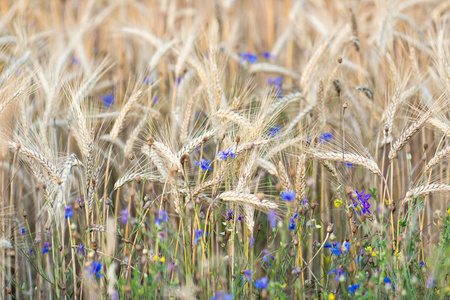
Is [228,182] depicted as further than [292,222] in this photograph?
Yes

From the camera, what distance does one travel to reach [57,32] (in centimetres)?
429

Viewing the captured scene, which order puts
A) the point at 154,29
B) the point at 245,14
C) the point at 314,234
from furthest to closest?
1. the point at 245,14
2. the point at 154,29
3. the point at 314,234

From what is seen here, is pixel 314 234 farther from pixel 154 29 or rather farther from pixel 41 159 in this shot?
pixel 154 29

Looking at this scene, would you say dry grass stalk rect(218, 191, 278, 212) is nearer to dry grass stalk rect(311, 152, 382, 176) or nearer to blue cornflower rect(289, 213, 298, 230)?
blue cornflower rect(289, 213, 298, 230)

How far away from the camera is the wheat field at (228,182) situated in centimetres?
187

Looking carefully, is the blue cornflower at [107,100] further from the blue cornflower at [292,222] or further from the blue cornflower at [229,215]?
the blue cornflower at [292,222]

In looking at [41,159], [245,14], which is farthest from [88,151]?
[245,14]

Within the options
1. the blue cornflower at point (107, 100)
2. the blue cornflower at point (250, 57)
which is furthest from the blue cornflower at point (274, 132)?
the blue cornflower at point (107, 100)

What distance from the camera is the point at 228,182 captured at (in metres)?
2.15

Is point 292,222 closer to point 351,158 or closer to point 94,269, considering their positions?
point 351,158

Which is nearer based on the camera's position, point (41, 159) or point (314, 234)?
point (41, 159)

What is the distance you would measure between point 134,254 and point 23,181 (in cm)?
95

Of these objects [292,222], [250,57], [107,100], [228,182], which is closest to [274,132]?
[228,182]

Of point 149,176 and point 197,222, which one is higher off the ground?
A: point 149,176
